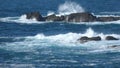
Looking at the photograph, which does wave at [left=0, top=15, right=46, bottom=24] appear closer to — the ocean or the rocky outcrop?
the ocean

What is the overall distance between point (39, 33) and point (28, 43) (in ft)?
32.3

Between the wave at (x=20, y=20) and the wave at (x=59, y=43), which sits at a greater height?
the wave at (x=20, y=20)

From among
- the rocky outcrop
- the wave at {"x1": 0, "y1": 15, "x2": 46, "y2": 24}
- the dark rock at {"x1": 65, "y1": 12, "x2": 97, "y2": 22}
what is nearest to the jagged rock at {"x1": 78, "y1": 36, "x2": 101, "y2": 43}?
the rocky outcrop

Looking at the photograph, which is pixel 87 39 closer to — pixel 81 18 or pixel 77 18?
pixel 81 18

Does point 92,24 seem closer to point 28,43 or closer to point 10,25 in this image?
point 10,25

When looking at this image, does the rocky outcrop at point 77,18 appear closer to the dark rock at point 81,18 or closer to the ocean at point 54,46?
the dark rock at point 81,18

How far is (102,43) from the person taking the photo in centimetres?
7975

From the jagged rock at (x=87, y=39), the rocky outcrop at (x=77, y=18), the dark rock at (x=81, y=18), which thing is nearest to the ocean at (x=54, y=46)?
the jagged rock at (x=87, y=39)

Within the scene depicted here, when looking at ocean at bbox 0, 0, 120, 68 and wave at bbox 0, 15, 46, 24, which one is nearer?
ocean at bbox 0, 0, 120, 68

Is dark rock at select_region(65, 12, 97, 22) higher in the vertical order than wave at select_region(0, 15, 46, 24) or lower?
lower

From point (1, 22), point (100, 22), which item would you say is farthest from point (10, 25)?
point (100, 22)

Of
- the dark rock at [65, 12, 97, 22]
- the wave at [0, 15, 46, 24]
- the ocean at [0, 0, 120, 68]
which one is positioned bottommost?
the ocean at [0, 0, 120, 68]

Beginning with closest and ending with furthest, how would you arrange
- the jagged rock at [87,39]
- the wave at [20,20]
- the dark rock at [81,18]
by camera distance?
the jagged rock at [87,39]
the dark rock at [81,18]
the wave at [20,20]

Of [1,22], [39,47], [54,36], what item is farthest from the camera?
[1,22]
